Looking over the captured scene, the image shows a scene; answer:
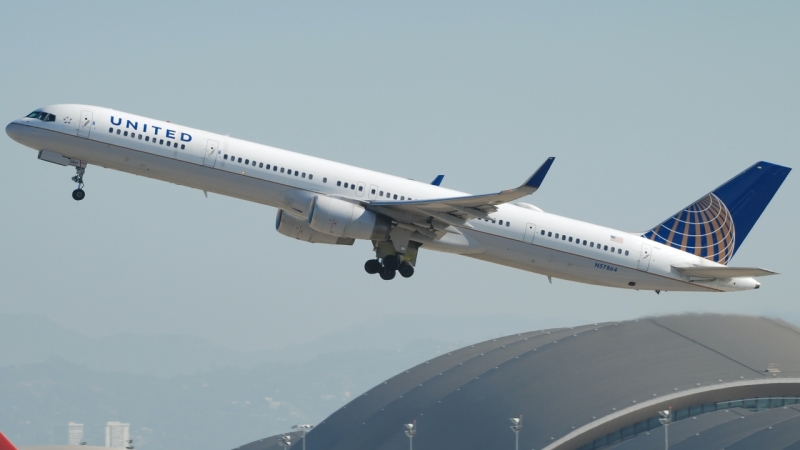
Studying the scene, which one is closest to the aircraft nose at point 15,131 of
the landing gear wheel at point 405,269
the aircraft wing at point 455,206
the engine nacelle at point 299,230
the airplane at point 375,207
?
the airplane at point 375,207

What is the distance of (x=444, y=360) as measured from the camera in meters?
73.9

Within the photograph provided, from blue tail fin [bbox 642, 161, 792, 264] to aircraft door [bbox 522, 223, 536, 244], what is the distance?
8577mm

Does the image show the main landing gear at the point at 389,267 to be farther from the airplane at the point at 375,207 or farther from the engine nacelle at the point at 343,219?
the engine nacelle at the point at 343,219

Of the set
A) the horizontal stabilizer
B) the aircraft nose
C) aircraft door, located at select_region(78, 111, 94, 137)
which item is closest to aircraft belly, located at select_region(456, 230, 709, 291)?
the horizontal stabilizer

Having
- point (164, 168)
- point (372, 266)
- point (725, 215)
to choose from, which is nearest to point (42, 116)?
point (164, 168)

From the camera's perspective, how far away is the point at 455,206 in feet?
150

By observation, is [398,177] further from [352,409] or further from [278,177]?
[352,409]

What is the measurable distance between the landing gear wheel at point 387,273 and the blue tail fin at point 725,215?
14109 mm

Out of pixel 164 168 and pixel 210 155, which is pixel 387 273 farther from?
pixel 164 168

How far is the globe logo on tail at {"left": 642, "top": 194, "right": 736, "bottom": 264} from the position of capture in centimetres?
5356

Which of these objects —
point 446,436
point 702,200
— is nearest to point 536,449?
point 446,436

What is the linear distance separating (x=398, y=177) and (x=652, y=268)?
13.2 m

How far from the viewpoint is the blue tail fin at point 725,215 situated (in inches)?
2127

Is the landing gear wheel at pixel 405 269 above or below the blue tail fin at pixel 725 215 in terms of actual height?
below
